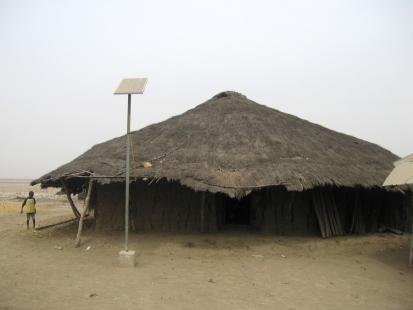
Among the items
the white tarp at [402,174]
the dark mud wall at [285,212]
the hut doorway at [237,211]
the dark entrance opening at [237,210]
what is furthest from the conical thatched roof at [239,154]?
the dark entrance opening at [237,210]

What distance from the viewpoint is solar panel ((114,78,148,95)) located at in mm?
6652

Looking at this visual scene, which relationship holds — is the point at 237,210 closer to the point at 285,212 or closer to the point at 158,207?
the point at 285,212

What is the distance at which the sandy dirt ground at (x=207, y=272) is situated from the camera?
498 cm

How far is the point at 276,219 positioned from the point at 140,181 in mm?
4040

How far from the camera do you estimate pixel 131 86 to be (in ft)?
22.3

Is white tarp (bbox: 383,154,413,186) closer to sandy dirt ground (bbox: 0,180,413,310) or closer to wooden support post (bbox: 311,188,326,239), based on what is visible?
sandy dirt ground (bbox: 0,180,413,310)

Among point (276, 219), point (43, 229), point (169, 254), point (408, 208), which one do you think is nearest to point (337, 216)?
point (276, 219)

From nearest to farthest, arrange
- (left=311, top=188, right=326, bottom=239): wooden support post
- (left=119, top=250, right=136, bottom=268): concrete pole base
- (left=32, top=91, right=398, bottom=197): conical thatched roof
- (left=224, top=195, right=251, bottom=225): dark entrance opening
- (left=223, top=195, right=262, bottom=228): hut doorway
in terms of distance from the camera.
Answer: (left=119, top=250, right=136, bottom=268): concrete pole base
(left=32, top=91, right=398, bottom=197): conical thatched roof
(left=311, top=188, right=326, bottom=239): wooden support post
(left=223, top=195, right=262, bottom=228): hut doorway
(left=224, top=195, right=251, bottom=225): dark entrance opening

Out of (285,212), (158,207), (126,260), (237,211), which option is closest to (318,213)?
(285,212)

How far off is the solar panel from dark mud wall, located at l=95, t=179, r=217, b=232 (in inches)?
124

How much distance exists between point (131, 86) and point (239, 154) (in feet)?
12.4

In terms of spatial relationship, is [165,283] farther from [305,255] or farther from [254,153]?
[254,153]

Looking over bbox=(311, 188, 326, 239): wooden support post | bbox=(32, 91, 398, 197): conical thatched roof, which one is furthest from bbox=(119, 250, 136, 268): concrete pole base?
bbox=(311, 188, 326, 239): wooden support post

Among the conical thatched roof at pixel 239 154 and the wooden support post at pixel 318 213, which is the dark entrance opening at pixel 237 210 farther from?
the wooden support post at pixel 318 213
